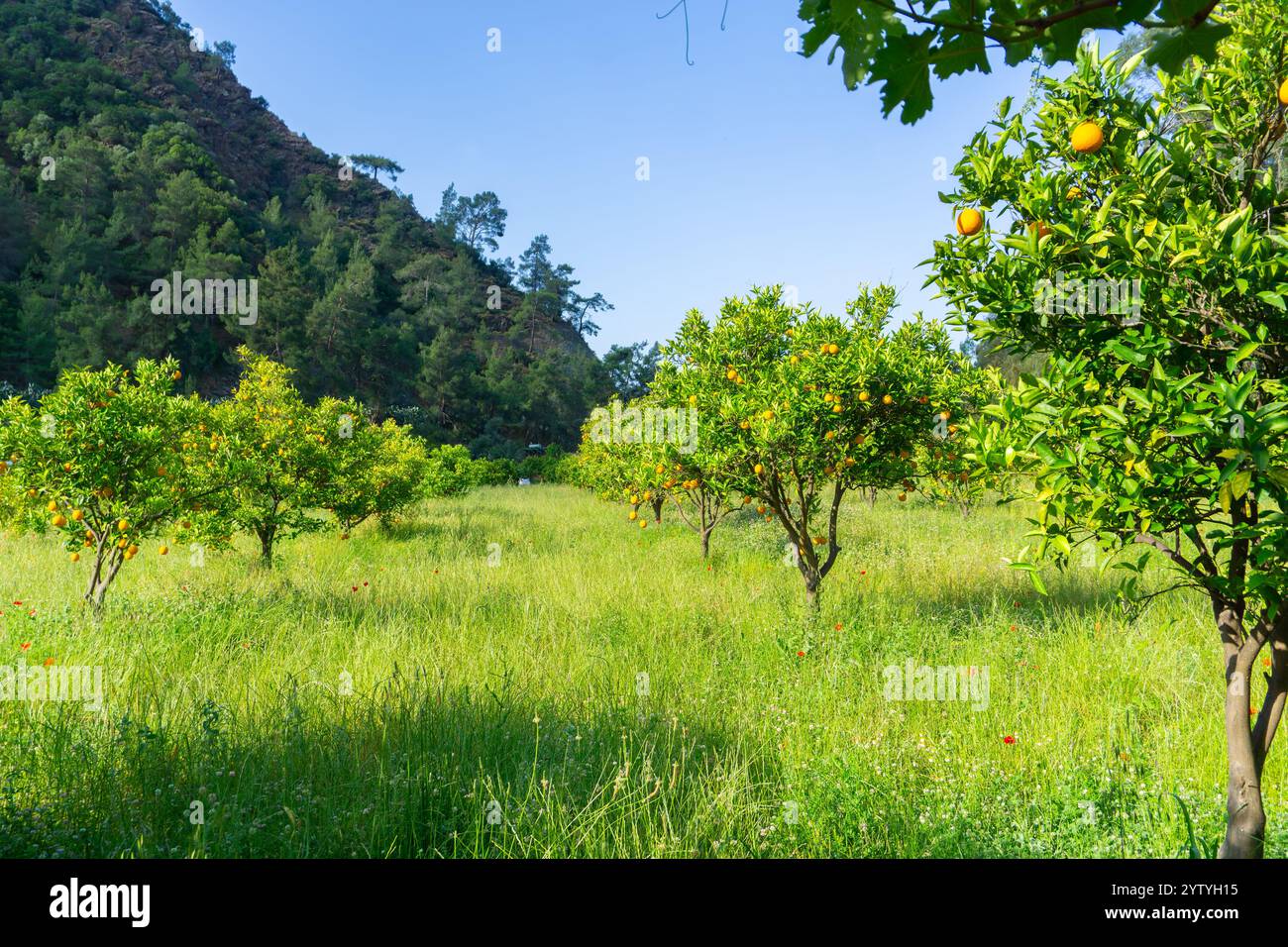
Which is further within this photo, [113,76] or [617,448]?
[113,76]

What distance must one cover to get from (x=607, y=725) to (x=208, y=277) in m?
46.0

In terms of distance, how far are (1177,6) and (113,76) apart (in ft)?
264

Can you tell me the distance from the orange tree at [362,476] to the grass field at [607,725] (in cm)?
300

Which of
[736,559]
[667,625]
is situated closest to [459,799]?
[667,625]

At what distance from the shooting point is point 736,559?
9.62m

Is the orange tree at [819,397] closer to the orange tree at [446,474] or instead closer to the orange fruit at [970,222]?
the orange fruit at [970,222]

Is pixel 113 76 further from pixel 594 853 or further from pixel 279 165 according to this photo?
pixel 594 853

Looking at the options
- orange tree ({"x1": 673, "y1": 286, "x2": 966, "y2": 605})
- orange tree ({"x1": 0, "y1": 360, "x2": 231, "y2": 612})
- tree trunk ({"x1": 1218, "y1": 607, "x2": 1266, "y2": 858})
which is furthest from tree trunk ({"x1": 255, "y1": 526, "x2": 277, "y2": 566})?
tree trunk ({"x1": 1218, "y1": 607, "x2": 1266, "y2": 858})

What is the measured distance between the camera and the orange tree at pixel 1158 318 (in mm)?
2146

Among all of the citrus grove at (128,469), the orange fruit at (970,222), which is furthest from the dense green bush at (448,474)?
the orange fruit at (970,222)

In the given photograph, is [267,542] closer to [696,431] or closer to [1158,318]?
[696,431]

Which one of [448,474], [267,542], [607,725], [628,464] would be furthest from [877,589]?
[448,474]

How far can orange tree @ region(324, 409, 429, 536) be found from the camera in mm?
10508

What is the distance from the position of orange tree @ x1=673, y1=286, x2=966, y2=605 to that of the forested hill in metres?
23.5
